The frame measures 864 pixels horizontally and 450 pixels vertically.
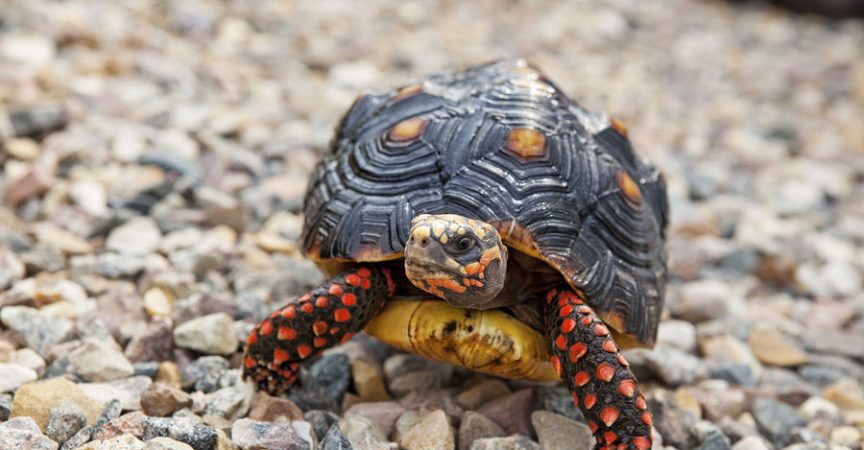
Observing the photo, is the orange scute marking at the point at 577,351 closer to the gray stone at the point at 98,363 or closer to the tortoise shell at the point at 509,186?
the tortoise shell at the point at 509,186

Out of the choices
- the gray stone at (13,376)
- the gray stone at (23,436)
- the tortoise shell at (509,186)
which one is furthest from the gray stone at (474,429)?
the gray stone at (13,376)

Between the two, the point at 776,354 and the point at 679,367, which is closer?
the point at 679,367

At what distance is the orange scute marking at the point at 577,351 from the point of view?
8.17 ft

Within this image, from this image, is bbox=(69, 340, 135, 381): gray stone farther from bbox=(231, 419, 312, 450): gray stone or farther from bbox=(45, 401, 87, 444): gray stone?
bbox=(231, 419, 312, 450): gray stone

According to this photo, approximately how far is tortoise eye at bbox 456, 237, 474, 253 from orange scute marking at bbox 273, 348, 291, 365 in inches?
28.5

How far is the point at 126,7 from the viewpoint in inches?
244

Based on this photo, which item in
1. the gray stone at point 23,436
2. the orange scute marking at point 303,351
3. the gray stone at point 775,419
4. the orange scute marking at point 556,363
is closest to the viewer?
the gray stone at point 23,436

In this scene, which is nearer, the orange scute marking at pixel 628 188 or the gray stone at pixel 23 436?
the gray stone at pixel 23 436

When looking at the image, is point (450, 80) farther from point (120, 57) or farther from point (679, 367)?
point (120, 57)

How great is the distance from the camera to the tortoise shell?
8.69 feet

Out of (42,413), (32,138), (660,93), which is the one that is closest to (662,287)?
(42,413)

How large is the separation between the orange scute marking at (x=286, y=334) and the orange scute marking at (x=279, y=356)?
0.04m

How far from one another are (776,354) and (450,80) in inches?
73.5

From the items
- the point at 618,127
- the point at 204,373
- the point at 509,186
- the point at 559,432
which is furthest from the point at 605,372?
the point at 204,373
